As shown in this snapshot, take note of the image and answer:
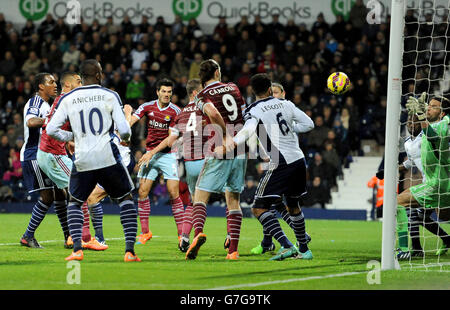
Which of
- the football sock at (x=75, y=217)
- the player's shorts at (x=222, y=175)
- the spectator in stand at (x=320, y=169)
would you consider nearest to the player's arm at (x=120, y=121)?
the football sock at (x=75, y=217)

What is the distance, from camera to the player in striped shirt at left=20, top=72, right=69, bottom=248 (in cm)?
1071

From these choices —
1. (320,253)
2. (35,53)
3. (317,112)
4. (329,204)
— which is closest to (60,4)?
(35,53)

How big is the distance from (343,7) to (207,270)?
19102 mm

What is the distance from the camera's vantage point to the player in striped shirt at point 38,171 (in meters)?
10.7

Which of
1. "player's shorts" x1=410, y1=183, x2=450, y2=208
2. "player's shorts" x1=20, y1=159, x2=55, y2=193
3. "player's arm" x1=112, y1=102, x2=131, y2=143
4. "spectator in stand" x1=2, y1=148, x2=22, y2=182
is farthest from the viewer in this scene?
"spectator in stand" x1=2, y1=148, x2=22, y2=182

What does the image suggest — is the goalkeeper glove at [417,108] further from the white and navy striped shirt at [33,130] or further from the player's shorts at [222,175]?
the white and navy striped shirt at [33,130]

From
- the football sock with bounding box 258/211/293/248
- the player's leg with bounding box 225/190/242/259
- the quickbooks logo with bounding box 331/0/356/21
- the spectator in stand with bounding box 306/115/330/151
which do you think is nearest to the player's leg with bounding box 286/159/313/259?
the football sock with bounding box 258/211/293/248

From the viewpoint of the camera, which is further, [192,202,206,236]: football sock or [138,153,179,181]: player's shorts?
[138,153,179,181]: player's shorts

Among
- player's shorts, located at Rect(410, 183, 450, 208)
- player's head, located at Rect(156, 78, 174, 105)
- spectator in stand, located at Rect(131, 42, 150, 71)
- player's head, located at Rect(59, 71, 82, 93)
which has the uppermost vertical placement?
spectator in stand, located at Rect(131, 42, 150, 71)

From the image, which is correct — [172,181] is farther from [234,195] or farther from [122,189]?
[122,189]

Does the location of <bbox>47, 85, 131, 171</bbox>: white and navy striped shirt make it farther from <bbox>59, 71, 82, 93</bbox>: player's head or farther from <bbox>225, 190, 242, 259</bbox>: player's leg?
<bbox>59, 71, 82, 93</bbox>: player's head

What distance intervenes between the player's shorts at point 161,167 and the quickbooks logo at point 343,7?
15.1m

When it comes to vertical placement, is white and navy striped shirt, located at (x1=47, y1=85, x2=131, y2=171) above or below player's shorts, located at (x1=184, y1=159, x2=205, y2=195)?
above

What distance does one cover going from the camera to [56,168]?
10.7 meters
